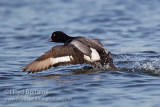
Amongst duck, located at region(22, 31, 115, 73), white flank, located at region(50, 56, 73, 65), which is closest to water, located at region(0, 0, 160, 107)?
duck, located at region(22, 31, 115, 73)

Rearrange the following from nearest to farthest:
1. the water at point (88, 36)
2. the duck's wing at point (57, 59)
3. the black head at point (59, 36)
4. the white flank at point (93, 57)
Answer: the water at point (88, 36) < the duck's wing at point (57, 59) < the white flank at point (93, 57) < the black head at point (59, 36)

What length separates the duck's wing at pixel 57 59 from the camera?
7.16 m

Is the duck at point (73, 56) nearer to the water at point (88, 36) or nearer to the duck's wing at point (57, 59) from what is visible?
the duck's wing at point (57, 59)

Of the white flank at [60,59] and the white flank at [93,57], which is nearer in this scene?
the white flank at [60,59]

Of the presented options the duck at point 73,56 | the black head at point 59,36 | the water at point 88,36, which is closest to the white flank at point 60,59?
the duck at point 73,56

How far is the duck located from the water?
223 mm

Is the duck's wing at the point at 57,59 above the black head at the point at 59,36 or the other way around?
the other way around

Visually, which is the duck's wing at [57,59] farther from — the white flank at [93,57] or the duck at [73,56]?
the white flank at [93,57]

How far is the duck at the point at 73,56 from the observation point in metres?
7.17

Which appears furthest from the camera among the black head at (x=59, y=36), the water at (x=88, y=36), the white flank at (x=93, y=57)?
the black head at (x=59, y=36)

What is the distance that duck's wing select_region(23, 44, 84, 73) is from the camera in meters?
A: 7.16

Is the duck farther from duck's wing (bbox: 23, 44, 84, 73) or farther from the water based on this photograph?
the water

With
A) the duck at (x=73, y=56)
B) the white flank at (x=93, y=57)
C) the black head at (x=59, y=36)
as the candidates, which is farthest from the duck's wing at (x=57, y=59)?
the black head at (x=59, y=36)

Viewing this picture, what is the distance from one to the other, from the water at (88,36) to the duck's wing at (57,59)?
25 cm
